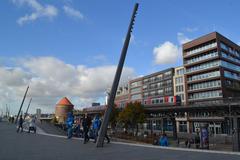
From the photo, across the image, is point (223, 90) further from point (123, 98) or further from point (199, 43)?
point (123, 98)

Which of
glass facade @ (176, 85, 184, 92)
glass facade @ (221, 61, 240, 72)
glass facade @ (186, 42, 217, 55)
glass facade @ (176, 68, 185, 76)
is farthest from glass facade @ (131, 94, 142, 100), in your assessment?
glass facade @ (221, 61, 240, 72)

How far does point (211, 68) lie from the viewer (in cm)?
7212

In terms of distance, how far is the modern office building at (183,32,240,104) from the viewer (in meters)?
70.5

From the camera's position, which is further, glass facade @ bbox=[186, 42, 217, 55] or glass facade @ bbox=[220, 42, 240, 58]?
glass facade @ bbox=[220, 42, 240, 58]

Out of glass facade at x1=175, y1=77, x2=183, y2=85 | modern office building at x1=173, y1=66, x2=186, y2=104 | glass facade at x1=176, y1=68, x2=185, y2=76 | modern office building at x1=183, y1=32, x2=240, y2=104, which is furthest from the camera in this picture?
glass facade at x1=176, y1=68, x2=185, y2=76

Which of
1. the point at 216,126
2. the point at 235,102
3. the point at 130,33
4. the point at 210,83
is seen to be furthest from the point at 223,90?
the point at 130,33

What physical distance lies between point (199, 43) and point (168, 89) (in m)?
22.2

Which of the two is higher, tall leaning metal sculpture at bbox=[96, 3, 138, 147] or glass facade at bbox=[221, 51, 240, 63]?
glass facade at bbox=[221, 51, 240, 63]

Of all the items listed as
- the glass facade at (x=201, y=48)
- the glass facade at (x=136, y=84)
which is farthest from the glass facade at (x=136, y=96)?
the glass facade at (x=201, y=48)

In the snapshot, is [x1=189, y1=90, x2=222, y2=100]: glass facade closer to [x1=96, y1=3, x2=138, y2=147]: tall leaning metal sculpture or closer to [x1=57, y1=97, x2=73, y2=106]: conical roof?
[x1=96, y1=3, x2=138, y2=147]: tall leaning metal sculpture

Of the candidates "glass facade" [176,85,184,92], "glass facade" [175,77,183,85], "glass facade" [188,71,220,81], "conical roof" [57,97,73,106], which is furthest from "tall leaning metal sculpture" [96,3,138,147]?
"conical roof" [57,97,73,106]

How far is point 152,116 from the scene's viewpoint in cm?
8850

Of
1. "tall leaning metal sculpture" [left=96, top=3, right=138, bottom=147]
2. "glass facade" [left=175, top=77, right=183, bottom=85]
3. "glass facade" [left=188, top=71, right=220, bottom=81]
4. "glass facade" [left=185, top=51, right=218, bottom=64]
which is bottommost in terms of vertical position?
"tall leaning metal sculpture" [left=96, top=3, right=138, bottom=147]

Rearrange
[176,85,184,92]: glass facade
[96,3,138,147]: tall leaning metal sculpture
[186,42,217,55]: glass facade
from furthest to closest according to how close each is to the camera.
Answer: [176,85,184,92]: glass facade, [186,42,217,55]: glass facade, [96,3,138,147]: tall leaning metal sculpture
